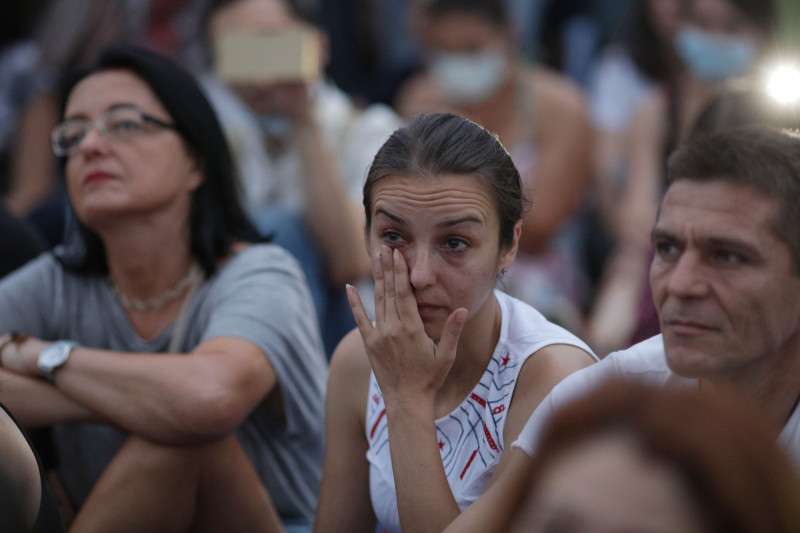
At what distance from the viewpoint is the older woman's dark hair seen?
10.8 ft

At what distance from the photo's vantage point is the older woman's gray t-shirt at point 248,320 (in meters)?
3.01

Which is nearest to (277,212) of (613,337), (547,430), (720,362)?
(613,337)

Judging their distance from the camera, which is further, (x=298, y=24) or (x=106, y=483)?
(x=298, y=24)

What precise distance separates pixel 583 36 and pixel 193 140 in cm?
363

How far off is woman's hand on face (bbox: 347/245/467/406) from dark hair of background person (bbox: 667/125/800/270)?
2.00 feet

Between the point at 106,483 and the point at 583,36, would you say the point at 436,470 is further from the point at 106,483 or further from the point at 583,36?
the point at 583,36

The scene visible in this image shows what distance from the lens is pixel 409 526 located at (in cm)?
218

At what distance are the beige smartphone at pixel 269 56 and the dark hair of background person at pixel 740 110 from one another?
1717mm

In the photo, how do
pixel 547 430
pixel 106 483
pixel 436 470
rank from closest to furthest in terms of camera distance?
pixel 547 430 < pixel 436 470 < pixel 106 483

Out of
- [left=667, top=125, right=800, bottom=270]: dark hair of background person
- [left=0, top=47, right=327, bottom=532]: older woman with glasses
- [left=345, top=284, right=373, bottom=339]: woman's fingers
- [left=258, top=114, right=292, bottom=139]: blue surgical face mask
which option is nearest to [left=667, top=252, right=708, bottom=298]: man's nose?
[left=667, top=125, right=800, bottom=270]: dark hair of background person

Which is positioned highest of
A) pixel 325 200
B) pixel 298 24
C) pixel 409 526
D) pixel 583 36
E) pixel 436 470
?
pixel 583 36

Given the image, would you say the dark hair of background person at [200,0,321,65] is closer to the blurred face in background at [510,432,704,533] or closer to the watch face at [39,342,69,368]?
the watch face at [39,342,69,368]

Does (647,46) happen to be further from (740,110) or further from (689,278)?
(689,278)

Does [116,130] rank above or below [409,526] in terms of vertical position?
above
